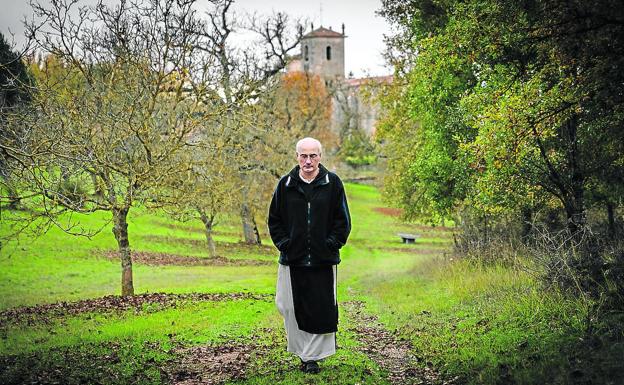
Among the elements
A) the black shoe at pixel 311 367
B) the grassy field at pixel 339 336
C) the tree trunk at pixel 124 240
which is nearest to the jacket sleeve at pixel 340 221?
the black shoe at pixel 311 367

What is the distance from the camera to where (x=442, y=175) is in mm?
20781

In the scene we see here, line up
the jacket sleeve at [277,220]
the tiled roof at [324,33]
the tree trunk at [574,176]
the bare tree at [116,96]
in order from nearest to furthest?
1. the jacket sleeve at [277,220]
2. the tree trunk at [574,176]
3. the bare tree at [116,96]
4. the tiled roof at [324,33]

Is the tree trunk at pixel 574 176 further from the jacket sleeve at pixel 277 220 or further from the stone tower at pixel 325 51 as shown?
the stone tower at pixel 325 51

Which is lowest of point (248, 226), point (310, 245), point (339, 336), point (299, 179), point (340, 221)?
point (248, 226)

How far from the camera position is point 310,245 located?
24.5 ft

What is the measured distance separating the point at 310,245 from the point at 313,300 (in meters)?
0.65

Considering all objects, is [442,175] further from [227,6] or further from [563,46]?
[227,6]

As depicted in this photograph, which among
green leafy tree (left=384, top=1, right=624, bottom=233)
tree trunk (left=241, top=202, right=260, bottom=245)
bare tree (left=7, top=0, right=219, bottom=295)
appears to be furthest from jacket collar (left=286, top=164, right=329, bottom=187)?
tree trunk (left=241, top=202, right=260, bottom=245)

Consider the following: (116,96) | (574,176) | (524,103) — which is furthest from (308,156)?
(116,96)

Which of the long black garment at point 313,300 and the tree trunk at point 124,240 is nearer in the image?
the long black garment at point 313,300

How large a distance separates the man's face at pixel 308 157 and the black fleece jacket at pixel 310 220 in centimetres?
16

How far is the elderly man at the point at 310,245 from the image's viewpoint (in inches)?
294

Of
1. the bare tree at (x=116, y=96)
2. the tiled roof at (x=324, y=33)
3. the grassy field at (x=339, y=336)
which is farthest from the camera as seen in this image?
the tiled roof at (x=324, y=33)

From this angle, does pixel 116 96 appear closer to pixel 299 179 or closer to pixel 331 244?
pixel 299 179
